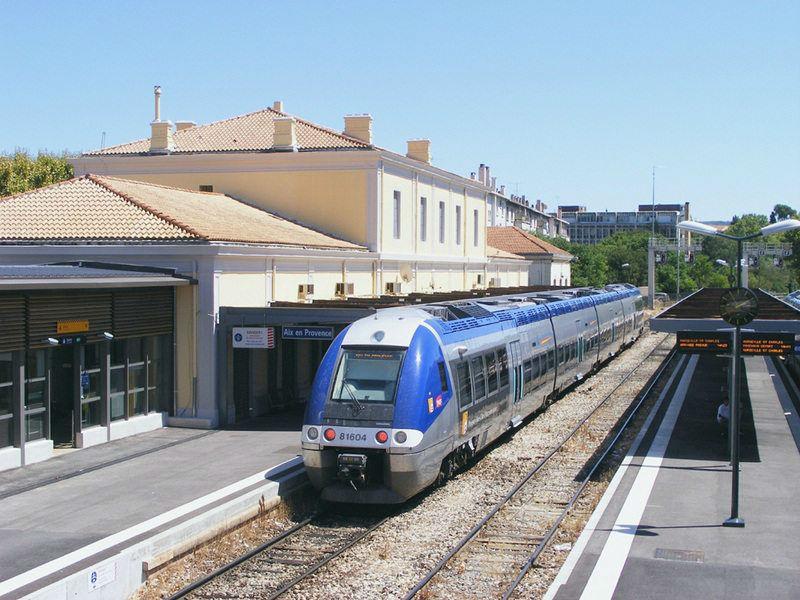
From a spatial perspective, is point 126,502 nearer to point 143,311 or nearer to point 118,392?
point 118,392

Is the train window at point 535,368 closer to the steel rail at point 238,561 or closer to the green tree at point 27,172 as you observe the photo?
the steel rail at point 238,561

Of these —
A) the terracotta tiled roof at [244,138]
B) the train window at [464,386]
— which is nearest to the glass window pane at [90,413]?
the train window at [464,386]

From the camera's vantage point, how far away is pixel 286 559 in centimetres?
1170

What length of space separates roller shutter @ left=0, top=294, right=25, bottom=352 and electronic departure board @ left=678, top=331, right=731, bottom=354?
10.9 meters

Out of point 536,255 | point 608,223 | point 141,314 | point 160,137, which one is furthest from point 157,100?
point 608,223

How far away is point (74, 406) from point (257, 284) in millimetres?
5467

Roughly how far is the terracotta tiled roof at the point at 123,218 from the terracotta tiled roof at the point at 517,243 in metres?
33.3

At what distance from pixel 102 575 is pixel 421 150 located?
27.9 metres

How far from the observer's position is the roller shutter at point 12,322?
15.1m

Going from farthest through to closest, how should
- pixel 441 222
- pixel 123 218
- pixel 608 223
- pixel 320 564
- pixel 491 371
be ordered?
1. pixel 608 223
2. pixel 441 222
3. pixel 123 218
4. pixel 491 371
5. pixel 320 564

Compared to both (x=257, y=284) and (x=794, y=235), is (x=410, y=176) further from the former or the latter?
(x=794, y=235)

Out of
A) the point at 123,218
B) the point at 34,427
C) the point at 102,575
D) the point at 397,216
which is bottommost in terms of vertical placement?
the point at 102,575

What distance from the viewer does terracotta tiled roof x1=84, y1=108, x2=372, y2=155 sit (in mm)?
29703

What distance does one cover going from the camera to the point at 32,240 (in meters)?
20.7
